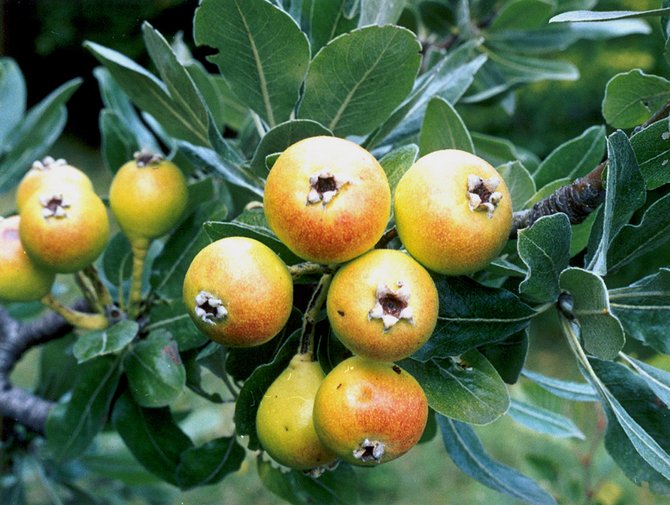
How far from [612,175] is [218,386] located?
2.61m

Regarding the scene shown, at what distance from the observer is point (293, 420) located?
668 mm

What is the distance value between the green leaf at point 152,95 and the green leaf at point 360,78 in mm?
145

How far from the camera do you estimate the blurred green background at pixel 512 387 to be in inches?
67.4

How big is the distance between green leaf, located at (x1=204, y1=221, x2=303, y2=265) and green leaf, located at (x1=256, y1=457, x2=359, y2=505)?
0.41 meters

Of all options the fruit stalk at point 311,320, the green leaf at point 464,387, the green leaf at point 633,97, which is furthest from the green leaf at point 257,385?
the green leaf at point 633,97

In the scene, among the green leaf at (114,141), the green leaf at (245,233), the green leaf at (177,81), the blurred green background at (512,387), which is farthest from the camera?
the blurred green background at (512,387)

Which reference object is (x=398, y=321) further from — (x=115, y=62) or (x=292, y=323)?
(x=115, y=62)

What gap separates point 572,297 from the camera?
2.37ft

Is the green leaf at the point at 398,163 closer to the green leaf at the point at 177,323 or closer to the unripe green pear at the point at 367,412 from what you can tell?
the unripe green pear at the point at 367,412

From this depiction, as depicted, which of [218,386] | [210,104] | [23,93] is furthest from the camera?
[218,386]

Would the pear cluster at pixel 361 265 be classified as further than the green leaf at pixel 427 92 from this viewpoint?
No

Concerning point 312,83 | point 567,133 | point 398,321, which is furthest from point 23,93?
point 567,133

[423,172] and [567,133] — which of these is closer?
[423,172]

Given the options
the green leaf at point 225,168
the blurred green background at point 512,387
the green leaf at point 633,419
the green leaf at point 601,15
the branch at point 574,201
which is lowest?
the blurred green background at point 512,387
